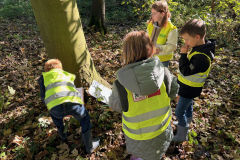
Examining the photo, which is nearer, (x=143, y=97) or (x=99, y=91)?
(x=143, y=97)

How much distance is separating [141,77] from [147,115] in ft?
1.53

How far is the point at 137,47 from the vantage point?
1401mm

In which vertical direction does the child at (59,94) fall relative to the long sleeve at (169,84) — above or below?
below

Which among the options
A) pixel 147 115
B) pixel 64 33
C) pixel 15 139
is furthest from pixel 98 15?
pixel 147 115

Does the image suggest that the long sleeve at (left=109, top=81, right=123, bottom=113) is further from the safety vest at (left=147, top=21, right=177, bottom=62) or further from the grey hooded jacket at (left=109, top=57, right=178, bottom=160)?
the safety vest at (left=147, top=21, right=177, bottom=62)

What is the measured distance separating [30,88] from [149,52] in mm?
3268

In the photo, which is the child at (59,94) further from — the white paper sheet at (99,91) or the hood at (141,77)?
the hood at (141,77)

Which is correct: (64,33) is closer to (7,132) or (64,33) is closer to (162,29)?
(162,29)

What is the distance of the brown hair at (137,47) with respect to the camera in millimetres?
1404

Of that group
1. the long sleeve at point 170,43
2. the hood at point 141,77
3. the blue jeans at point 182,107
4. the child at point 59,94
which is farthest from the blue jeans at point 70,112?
the long sleeve at point 170,43

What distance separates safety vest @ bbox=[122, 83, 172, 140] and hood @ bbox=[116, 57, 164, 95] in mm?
137

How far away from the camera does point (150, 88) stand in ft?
4.38

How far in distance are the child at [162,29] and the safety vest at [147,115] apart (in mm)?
1255

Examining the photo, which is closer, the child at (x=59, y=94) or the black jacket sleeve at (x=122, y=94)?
the black jacket sleeve at (x=122, y=94)
